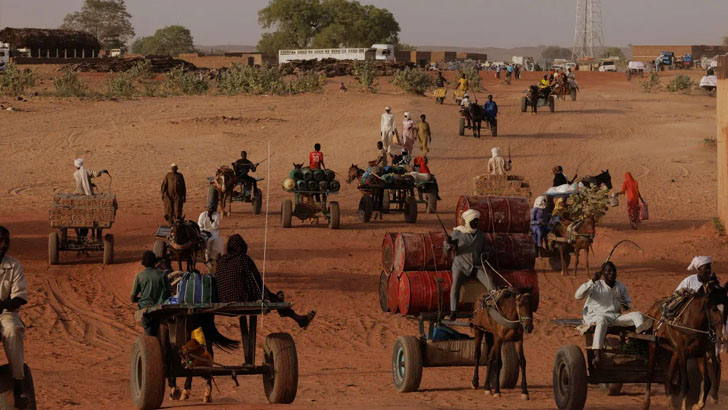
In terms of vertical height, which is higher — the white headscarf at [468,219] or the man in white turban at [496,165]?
the white headscarf at [468,219]

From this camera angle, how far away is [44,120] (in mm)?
40844

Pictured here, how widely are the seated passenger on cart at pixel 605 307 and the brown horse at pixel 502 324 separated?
25.9 inches

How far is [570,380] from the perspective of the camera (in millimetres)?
11492

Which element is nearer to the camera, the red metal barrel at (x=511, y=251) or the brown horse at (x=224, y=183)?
the red metal barrel at (x=511, y=251)

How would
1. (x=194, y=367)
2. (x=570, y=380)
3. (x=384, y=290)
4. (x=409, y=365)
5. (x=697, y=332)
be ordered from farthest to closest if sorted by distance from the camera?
(x=384, y=290) → (x=409, y=365) → (x=570, y=380) → (x=697, y=332) → (x=194, y=367)

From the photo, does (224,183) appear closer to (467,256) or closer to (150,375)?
(467,256)

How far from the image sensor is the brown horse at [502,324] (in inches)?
469

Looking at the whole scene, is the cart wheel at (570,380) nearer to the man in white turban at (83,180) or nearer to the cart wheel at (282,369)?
the cart wheel at (282,369)


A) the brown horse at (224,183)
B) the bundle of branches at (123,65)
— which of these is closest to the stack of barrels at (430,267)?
the brown horse at (224,183)

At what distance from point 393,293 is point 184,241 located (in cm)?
406

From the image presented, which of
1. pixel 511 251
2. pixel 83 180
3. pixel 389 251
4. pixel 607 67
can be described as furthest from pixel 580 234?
pixel 607 67

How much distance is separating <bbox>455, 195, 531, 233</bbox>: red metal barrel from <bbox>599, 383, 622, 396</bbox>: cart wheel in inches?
102

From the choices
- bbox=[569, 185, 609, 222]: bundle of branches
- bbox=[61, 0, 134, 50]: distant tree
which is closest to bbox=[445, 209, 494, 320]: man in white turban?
bbox=[569, 185, 609, 222]: bundle of branches

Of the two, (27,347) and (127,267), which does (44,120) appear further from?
(27,347)
